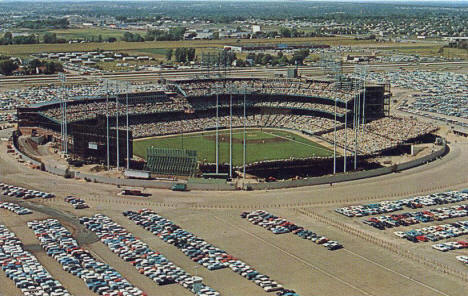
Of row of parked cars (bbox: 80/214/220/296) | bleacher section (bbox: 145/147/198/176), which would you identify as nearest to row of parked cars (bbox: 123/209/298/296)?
row of parked cars (bbox: 80/214/220/296)

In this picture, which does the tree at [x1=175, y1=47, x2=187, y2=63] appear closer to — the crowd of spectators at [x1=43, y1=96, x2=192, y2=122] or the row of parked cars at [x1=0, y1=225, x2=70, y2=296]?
the crowd of spectators at [x1=43, y1=96, x2=192, y2=122]

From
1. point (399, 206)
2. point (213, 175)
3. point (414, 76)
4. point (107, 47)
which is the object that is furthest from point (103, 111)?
point (107, 47)

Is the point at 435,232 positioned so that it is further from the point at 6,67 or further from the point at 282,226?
the point at 6,67

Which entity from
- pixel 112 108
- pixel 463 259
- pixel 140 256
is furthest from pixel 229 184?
pixel 112 108

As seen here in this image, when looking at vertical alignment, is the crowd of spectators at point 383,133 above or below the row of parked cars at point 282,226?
above

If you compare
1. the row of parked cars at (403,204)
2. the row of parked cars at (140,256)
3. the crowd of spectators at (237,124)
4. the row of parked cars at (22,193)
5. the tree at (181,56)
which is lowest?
the row of parked cars at (22,193)

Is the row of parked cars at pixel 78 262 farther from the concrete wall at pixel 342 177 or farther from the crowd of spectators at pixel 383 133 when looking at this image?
the crowd of spectators at pixel 383 133

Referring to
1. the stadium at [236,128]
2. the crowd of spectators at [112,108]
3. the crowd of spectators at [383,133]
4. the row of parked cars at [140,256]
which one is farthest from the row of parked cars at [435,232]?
the crowd of spectators at [112,108]
